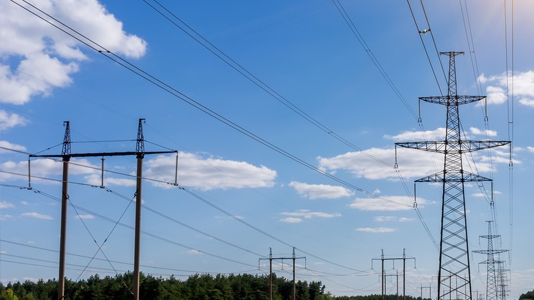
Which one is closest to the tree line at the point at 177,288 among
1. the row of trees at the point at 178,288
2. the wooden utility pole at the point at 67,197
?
the row of trees at the point at 178,288

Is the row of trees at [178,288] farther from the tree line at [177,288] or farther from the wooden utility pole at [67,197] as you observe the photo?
the wooden utility pole at [67,197]

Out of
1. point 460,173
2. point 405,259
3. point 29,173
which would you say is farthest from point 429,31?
point 405,259

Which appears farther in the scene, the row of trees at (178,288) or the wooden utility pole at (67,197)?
the row of trees at (178,288)

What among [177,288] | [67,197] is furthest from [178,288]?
[67,197]

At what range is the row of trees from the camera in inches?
5571

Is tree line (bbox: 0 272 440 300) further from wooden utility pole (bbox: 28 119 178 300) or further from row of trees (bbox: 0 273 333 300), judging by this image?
wooden utility pole (bbox: 28 119 178 300)

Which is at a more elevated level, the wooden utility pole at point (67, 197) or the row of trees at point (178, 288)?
the wooden utility pole at point (67, 197)

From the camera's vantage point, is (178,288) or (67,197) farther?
(178,288)

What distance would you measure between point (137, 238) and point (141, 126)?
8.01 meters

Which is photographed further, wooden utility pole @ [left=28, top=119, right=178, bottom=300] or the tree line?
the tree line

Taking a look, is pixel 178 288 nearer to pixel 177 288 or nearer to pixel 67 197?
pixel 177 288

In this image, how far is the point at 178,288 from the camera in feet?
487

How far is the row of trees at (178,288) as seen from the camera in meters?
142

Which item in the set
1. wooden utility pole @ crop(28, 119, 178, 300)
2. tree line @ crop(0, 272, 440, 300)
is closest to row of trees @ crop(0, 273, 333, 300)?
tree line @ crop(0, 272, 440, 300)
